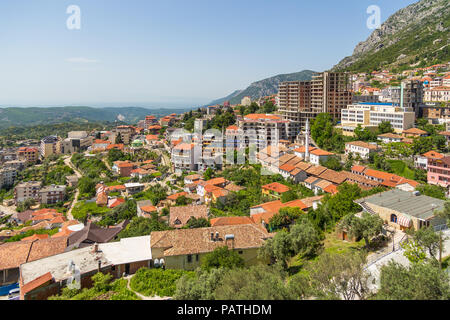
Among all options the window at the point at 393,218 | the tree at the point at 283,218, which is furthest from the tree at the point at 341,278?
the tree at the point at 283,218

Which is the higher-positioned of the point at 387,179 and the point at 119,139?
the point at 119,139

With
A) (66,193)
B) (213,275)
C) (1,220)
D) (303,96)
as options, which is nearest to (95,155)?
(66,193)

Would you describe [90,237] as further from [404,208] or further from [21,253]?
[404,208]

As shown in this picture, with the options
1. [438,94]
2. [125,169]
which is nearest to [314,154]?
[125,169]

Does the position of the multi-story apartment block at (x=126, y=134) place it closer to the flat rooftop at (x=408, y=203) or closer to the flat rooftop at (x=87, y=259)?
the flat rooftop at (x=87, y=259)

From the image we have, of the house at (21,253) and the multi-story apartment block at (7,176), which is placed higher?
the house at (21,253)

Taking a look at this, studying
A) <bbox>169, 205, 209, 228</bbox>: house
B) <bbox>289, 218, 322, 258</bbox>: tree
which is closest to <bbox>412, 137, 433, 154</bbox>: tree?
<bbox>169, 205, 209, 228</bbox>: house
